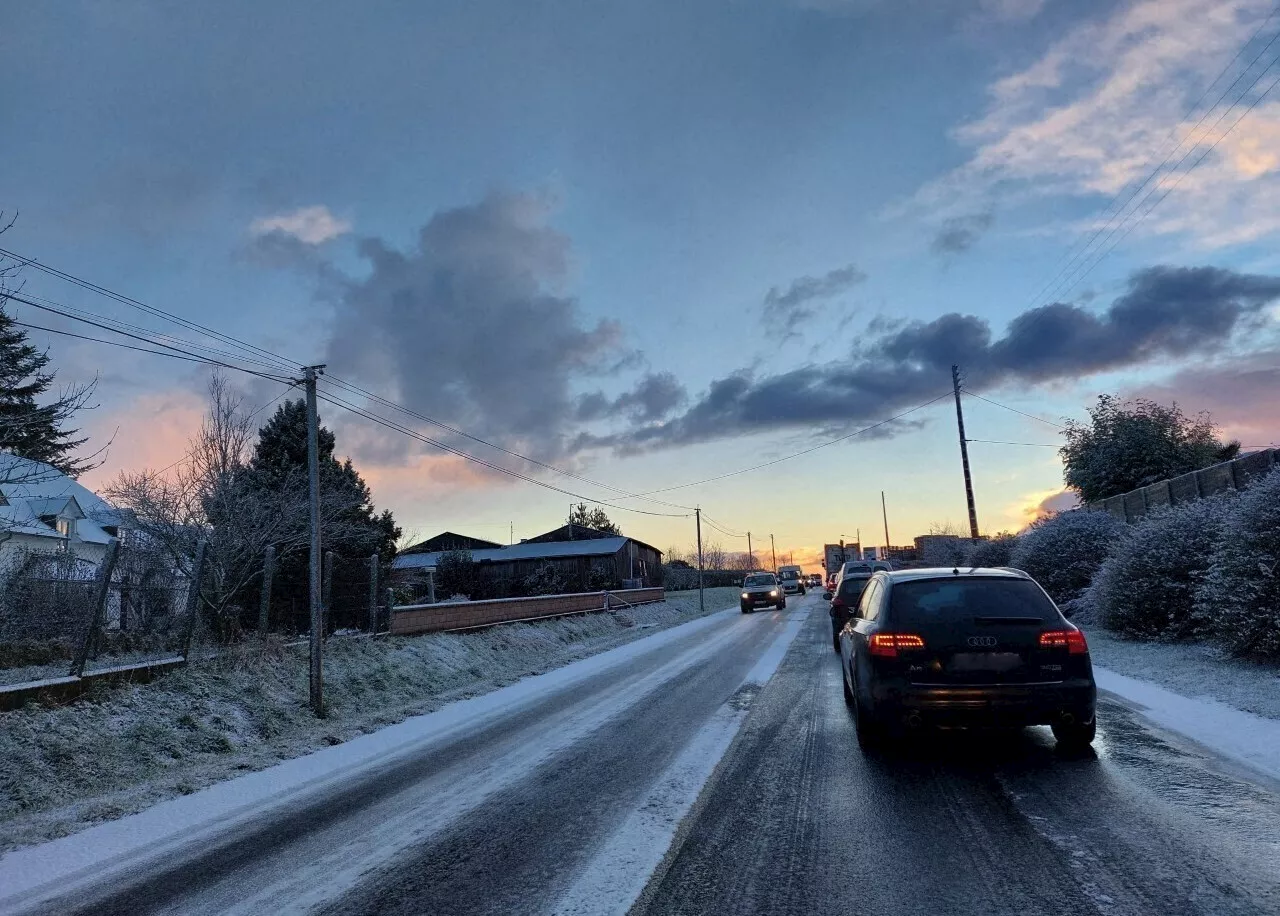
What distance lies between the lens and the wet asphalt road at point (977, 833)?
3742mm

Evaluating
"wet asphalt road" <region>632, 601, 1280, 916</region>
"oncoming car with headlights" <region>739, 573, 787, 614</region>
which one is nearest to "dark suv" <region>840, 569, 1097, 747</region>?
"wet asphalt road" <region>632, 601, 1280, 916</region>

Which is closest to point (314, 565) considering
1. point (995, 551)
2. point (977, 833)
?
point (977, 833)

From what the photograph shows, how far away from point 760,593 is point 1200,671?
2901 cm

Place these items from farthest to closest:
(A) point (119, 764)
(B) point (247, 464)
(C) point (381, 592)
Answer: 1. (B) point (247, 464)
2. (C) point (381, 592)
3. (A) point (119, 764)

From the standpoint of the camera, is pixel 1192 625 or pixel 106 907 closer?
pixel 106 907

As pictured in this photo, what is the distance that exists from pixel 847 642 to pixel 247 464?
679 inches

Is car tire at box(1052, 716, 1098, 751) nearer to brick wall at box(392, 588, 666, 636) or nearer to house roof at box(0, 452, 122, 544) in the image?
brick wall at box(392, 588, 666, 636)

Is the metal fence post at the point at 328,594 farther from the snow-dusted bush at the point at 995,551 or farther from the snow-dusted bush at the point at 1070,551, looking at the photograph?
the snow-dusted bush at the point at 995,551

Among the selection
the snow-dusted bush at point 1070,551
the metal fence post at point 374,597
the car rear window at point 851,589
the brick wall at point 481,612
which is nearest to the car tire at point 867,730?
the car rear window at point 851,589

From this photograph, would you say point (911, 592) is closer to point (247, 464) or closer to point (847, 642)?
point (847, 642)

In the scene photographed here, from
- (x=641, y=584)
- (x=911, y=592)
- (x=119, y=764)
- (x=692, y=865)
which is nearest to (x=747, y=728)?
(x=911, y=592)

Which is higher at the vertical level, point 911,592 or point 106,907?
point 911,592

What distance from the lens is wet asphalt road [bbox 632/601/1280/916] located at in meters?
3.74

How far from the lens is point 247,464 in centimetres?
2034
